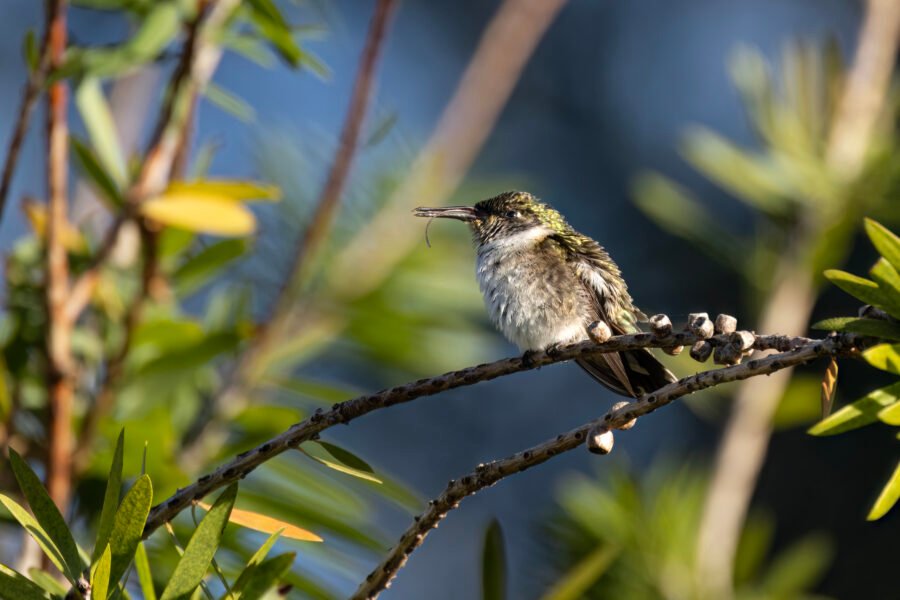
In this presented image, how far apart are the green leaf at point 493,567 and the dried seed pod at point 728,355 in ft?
Answer: 0.91

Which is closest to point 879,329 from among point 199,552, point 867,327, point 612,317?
point 867,327

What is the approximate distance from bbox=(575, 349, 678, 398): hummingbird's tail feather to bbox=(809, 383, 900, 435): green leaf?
1.11m

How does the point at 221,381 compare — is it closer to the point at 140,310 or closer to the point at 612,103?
the point at 140,310

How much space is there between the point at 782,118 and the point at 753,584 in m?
1.14

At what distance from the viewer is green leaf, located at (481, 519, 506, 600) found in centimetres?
107

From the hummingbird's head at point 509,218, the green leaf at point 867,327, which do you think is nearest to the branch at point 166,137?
the hummingbird's head at point 509,218

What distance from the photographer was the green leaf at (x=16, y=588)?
0.92m

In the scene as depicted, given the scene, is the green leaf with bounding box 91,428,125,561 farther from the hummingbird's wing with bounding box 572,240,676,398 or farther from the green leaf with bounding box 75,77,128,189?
the hummingbird's wing with bounding box 572,240,676,398

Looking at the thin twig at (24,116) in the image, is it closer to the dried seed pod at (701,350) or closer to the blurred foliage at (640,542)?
the dried seed pod at (701,350)

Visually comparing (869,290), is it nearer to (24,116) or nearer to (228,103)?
(24,116)

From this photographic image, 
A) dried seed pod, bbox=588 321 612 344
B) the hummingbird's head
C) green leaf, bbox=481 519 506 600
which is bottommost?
green leaf, bbox=481 519 506 600

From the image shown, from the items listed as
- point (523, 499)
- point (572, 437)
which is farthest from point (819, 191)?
point (523, 499)

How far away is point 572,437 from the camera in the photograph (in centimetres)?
105

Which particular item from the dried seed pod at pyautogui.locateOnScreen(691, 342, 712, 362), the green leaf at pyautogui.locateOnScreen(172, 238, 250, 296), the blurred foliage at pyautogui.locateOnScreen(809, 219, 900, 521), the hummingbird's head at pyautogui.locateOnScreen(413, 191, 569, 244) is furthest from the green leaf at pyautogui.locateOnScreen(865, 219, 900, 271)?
the hummingbird's head at pyautogui.locateOnScreen(413, 191, 569, 244)
